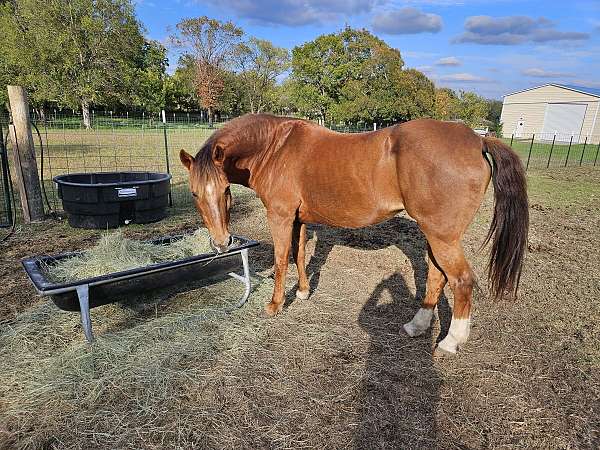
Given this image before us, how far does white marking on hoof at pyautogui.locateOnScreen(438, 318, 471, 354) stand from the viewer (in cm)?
248

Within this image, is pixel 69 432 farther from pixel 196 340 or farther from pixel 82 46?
pixel 82 46

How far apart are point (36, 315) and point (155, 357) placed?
4.03 feet

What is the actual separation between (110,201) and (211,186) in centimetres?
331

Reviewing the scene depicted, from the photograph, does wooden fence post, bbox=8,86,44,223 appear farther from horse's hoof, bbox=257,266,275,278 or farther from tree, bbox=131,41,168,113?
tree, bbox=131,41,168,113

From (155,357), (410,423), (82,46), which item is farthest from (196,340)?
(82,46)

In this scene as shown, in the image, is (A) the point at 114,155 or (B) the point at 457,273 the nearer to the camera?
(B) the point at 457,273

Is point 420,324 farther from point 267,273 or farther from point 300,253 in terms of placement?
point 267,273

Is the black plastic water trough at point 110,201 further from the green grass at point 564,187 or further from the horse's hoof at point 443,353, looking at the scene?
the green grass at point 564,187

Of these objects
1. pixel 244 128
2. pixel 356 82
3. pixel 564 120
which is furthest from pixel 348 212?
pixel 564 120

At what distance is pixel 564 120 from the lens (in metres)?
30.6

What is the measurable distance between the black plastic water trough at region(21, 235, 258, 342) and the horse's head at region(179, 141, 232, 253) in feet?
0.97

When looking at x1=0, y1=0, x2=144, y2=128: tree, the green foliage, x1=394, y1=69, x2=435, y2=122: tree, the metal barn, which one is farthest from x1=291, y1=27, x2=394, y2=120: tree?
the metal barn

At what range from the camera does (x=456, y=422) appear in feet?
6.41

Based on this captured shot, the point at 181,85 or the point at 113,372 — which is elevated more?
the point at 181,85
